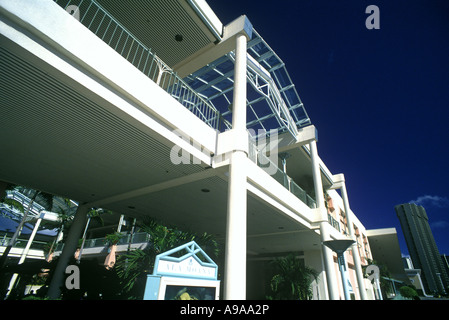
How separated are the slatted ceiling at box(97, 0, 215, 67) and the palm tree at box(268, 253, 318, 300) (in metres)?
12.0

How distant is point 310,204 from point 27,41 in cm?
1213

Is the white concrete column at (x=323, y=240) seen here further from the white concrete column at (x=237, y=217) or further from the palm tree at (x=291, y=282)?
the white concrete column at (x=237, y=217)

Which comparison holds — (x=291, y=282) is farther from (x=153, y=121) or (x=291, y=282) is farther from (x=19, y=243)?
(x=19, y=243)

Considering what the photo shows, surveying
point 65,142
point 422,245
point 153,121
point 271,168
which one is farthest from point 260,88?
point 422,245

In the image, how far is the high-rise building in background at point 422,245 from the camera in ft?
346

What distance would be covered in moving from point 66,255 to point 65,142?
555 cm

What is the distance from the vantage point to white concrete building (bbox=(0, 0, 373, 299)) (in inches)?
158

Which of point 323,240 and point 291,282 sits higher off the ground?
point 323,240

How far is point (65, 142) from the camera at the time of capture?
5.74 metres

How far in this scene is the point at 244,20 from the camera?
6.87 metres
